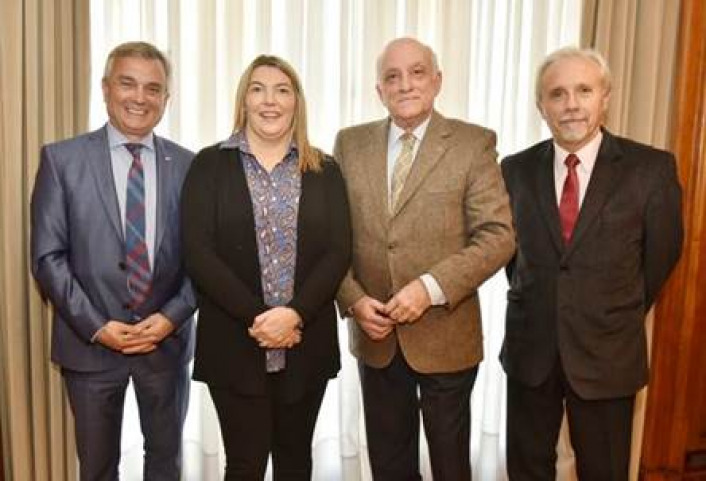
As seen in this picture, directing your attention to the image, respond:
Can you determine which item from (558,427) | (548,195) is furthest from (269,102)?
(558,427)

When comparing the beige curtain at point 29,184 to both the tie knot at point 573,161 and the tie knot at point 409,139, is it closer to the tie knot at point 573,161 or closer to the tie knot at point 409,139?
the tie knot at point 409,139

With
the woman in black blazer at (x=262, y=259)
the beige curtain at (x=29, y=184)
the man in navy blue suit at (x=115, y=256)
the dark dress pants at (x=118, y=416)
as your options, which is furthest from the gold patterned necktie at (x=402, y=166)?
the beige curtain at (x=29, y=184)

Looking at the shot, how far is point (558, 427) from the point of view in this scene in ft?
7.01

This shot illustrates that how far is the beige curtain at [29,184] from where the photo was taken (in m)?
2.16

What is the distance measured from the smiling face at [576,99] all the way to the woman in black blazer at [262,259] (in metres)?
0.71

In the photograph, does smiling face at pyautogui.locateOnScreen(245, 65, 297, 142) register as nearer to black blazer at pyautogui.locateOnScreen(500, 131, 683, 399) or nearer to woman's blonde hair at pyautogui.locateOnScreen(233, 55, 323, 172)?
woman's blonde hair at pyautogui.locateOnScreen(233, 55, 323, 172)

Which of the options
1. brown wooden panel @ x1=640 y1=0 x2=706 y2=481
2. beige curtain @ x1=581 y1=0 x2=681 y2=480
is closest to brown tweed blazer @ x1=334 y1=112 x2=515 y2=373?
beige curtain @ x1=581 y1=0 x2=681 y2=480

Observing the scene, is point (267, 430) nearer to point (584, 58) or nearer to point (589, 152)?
point (589, 152)

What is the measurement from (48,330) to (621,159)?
200 cm

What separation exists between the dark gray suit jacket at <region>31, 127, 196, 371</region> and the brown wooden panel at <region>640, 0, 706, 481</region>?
1899mm

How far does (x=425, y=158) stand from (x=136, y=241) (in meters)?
0.89

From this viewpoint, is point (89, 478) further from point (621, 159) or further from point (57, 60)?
point (621, 159)

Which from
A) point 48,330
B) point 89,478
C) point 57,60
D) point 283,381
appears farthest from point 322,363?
point 57,60

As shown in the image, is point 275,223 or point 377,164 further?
point 377,164
